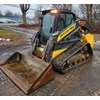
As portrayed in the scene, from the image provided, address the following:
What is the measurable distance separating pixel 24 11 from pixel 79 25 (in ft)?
81.2

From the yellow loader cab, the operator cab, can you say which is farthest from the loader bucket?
the operator cab

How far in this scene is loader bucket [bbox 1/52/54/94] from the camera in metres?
3.74

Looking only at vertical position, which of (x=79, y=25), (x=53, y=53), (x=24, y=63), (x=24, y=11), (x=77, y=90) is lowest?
(x=77, y=90)

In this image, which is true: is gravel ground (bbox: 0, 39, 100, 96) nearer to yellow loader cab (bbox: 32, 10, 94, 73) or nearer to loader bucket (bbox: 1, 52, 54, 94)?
loader bucket (bbox: 1, 52, 54, 94)

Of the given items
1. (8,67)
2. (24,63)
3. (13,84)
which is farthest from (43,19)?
(13,84)

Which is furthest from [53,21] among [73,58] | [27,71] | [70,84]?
[70,84]

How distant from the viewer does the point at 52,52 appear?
466 centimetres

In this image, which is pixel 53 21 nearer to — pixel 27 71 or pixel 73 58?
pixel 73 58

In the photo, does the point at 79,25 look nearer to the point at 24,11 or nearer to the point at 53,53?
the point at 53,53

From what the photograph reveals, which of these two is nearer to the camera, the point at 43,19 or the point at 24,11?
the point at 43,19

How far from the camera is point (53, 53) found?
4699mm

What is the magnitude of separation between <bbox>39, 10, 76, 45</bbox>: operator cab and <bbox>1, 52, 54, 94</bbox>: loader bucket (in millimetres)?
1111

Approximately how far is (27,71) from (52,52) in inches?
37.3

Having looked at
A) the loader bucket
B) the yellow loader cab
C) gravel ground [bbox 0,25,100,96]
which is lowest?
gravel ground [bbox 0,25,100,96]
